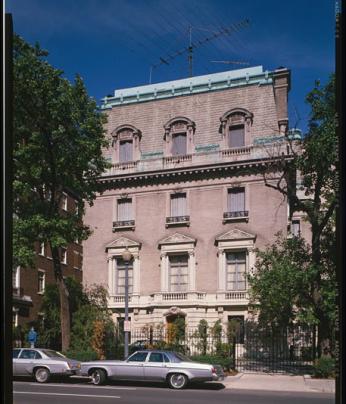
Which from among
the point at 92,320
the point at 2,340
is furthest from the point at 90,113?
the point at 2,340

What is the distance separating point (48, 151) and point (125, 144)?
2046 cm

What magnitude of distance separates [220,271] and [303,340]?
8910mm

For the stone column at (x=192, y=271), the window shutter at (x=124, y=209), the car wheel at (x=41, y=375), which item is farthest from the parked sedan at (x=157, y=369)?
the window shutter at (x=124, y=209)

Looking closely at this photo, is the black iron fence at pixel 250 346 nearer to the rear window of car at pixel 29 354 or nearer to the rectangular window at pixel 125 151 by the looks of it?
the rear window of car at pixel 29 354

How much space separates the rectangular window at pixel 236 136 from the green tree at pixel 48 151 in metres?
12.1

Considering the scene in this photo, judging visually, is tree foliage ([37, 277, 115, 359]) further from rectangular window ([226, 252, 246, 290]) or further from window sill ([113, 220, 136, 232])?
rectangular window ([226, 252, 246, 290])

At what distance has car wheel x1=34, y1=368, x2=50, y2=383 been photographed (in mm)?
8053

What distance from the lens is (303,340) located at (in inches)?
798

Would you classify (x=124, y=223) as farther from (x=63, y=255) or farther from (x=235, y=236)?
(x=63, y=255)

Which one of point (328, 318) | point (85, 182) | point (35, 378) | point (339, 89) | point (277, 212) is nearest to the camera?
point (339, 89)

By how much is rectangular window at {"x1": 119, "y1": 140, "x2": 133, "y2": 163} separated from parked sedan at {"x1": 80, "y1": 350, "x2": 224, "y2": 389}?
18.0 metres

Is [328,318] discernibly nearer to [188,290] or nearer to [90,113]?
[90,113]

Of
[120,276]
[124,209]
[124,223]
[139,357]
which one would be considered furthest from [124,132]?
[139,357]

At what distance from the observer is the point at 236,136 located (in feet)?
99.2
